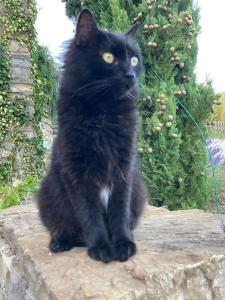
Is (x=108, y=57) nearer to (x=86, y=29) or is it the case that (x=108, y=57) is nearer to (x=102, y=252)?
(x=86, y=29)

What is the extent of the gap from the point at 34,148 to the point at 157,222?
137 inches

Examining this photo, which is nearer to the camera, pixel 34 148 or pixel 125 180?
pixel 125 180

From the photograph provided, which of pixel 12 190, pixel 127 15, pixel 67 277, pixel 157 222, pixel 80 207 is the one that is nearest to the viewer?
pixel 67 277

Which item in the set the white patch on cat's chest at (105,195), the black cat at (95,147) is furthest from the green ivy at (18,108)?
the white patch on cat's chest at (105,195)

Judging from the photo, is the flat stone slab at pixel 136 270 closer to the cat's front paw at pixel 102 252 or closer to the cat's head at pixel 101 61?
the cat's front paw at pixel 102 252

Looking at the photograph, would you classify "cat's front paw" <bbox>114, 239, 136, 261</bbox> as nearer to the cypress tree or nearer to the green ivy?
→ the cypress tree

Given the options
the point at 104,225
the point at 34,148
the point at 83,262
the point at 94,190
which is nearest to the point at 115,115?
the point at 94,190

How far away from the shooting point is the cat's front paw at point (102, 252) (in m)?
1.78

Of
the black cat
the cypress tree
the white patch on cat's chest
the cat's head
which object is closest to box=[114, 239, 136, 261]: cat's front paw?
the black cat

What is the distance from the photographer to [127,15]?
441 cm

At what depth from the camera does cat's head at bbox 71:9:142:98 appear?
1.93 metres

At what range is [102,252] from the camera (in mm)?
1793

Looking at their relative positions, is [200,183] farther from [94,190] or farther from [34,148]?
[94,190]

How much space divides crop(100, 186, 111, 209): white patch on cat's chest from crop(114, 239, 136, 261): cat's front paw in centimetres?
22
